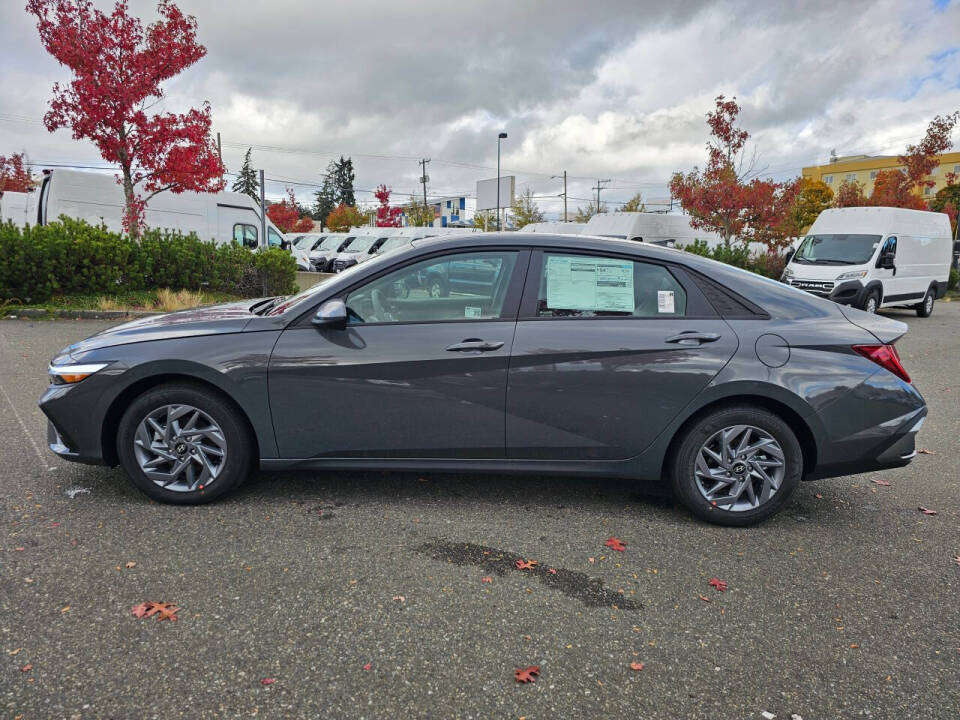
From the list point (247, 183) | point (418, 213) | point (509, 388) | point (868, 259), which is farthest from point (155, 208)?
point (247, 183)

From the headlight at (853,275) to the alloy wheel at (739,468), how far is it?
12.8 metres

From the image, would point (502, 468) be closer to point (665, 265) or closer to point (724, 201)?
point (665, 265)

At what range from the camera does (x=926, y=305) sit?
56.9ft

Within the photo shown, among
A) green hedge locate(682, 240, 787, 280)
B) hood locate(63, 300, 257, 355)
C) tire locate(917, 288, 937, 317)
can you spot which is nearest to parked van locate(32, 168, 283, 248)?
green hedge locate(682, 240, 787, 280)

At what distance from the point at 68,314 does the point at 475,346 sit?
10.8 m

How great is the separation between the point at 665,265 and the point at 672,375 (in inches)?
25.7

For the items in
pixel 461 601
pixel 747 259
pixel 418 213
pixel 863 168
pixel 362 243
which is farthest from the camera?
pixel 863 168

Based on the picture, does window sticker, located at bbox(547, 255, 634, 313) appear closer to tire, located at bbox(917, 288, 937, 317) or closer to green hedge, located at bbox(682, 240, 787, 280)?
green hedge, located at bbox(682, 240, 787, 280)

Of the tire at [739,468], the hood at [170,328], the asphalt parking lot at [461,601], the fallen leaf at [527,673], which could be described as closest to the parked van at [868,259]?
the asphalt parking lot at [461,601]

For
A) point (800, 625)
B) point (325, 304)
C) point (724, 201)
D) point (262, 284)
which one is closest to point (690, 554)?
point (800, 625)

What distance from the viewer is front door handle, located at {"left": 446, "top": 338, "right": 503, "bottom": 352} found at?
12.2 feet

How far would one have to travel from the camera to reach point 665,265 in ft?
12.9

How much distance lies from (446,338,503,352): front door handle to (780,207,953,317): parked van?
13.1 metres

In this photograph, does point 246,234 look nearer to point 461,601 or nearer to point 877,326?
point 877,326
